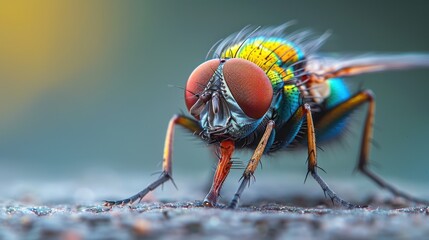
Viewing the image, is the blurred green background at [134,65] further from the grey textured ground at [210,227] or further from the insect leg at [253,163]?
the grey textured ground at [210,227]

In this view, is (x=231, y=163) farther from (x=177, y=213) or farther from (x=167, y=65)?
(x=167, y=65)

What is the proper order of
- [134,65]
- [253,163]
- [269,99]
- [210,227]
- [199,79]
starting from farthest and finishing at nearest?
1. [134,65]
2. [199,79]
3. [269,99]
4. [253,163]
5. [210,227]

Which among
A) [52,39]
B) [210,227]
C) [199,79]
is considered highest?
[52,39]

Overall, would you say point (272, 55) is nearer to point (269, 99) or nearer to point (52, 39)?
point (269, 99)

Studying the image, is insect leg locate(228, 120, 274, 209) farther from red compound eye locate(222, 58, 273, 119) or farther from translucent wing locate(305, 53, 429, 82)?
translucent wing locate(305, 53, 429, 82)

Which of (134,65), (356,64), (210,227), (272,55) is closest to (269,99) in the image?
(272,55)

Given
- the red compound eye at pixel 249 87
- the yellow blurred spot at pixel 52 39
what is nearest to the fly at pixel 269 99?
the red compound eye at pixel 249 87

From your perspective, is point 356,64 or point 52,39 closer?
point 356,64

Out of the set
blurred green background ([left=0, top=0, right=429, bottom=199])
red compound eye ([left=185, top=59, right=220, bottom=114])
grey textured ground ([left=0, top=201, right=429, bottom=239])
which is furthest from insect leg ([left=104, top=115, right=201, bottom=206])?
blurred green background ([left=0, top=0, right=429, bottom=199])
